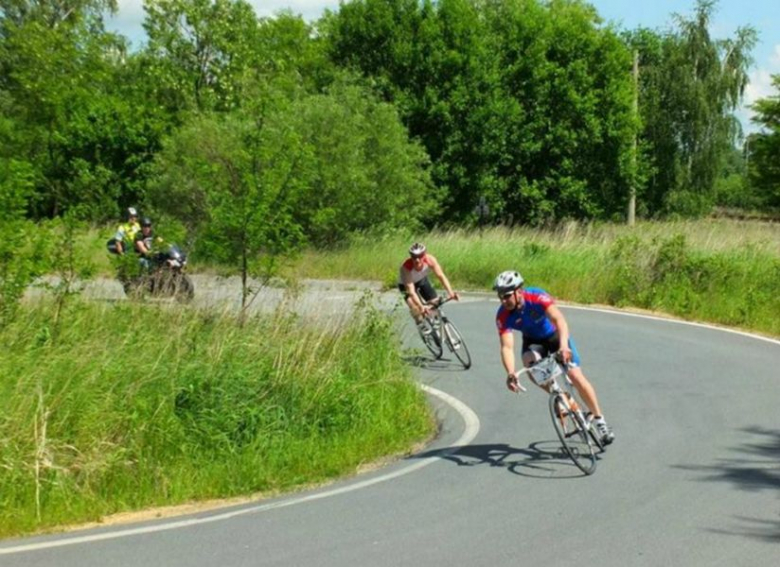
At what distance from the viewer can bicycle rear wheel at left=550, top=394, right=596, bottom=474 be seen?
9038mm

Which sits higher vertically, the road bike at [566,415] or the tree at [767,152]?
the tree at [767,152]

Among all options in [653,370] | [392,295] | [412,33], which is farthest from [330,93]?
[653,370]

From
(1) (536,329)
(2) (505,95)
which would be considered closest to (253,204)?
(1) (536,329)

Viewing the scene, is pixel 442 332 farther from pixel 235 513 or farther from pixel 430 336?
pixel 235 513

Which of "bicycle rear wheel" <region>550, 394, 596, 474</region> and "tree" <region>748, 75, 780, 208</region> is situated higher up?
"tree" <region>748, 75, 780, 208</region>

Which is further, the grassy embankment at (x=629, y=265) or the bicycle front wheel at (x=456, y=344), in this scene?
the grassy embankment at (x=629, y=265)

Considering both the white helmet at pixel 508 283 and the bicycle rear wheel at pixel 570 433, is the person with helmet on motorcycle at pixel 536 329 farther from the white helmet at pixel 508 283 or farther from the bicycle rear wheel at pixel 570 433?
the bicycle rear wheel at pixel 570 433

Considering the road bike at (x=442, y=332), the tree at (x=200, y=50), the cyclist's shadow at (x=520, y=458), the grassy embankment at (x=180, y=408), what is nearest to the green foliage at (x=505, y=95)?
the tree at (x=200, y=50)

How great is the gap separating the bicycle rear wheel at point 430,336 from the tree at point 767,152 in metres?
47.9

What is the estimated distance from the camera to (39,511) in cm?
791

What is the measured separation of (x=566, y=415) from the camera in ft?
30.4

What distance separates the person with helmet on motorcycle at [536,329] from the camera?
30.6 ft

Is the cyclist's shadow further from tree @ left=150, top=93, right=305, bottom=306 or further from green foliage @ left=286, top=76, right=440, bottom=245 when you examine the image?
green foliage @ left=286, top=76, right=440, bottom=245

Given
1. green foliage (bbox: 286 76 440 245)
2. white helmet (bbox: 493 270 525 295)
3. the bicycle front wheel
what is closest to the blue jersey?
white helmet (bbox: 493 270 525 295)
